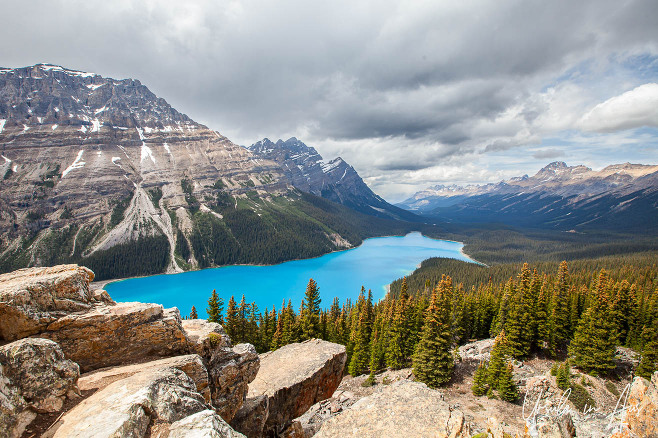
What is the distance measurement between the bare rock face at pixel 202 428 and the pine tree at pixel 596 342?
129 feet

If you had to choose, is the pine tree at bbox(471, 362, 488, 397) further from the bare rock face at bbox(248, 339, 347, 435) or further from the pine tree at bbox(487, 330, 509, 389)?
the bare rock face at bbox(248, 339, 347, 435)

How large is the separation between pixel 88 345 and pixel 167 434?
6.04 meters

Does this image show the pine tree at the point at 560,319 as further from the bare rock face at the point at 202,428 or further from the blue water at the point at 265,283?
the blue water at the point at 265,283

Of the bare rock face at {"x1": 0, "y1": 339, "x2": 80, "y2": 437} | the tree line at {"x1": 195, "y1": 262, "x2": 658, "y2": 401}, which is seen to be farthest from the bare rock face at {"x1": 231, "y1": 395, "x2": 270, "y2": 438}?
the tree line at {"x1": 195, "y1": 262, "x2": 658, "y2": 401}

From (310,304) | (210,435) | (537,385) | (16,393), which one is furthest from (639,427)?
(310,304)

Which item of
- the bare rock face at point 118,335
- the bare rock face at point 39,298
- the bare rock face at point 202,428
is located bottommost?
the bare rock face at point 202,428

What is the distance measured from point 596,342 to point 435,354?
17.2 meters

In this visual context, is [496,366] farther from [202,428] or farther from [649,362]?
[202,428]

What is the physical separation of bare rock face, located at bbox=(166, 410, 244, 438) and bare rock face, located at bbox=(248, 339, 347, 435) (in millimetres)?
10017

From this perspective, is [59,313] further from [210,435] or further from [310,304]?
[310,304]

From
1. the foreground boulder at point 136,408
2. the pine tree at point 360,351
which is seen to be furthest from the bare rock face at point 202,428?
the pine tree at point 360,351

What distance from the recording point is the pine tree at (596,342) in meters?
29.0

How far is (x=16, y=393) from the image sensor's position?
271 inches

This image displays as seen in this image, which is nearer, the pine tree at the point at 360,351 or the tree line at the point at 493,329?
the tree line at the point at 493,329
